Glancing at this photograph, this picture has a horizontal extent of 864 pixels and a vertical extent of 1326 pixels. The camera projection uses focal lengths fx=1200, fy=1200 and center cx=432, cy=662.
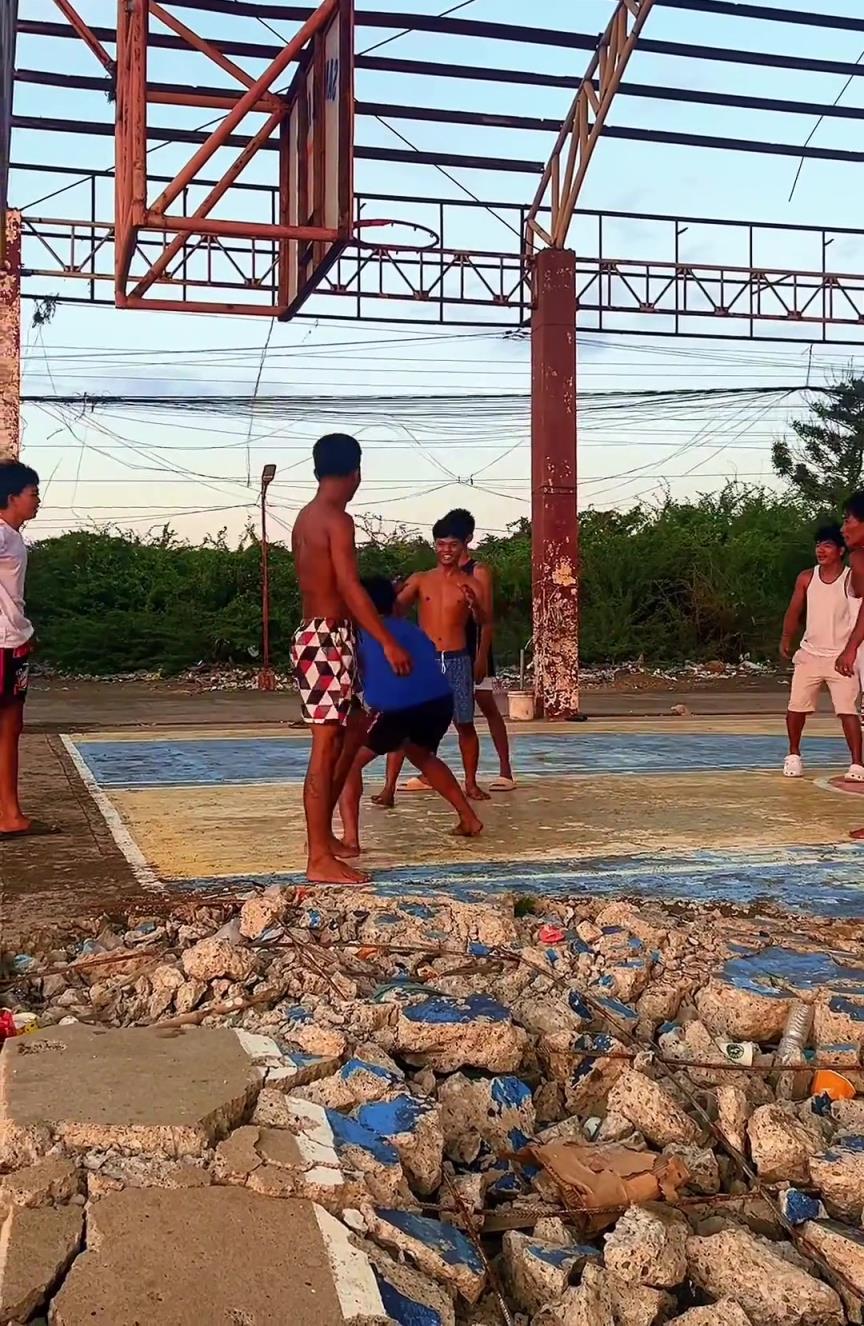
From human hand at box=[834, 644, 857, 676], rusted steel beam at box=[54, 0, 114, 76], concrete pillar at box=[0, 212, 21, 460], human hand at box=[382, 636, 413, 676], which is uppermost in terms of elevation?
rusted steel beam at box=[54, 0, 114, 76]

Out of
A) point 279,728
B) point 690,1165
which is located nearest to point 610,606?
point 279,728

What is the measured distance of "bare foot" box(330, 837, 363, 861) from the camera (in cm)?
532

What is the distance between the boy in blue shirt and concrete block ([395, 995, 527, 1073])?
7.20ft

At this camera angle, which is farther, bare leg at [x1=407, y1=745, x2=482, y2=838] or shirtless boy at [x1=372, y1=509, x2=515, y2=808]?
shirtless boy at [x1=372, y1=509, x2=515, y2=808]

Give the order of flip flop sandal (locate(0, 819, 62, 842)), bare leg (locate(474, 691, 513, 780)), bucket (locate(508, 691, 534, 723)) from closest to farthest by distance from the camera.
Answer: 1. flip flop sandal (locate(0, 819, 62, 842))
2. bare leg (locate(474, 691, 513, 780))
3. bucket (locate(508, 691, 534, 723))

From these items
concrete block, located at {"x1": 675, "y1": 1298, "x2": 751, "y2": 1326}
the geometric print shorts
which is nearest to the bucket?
the geometric print shorts

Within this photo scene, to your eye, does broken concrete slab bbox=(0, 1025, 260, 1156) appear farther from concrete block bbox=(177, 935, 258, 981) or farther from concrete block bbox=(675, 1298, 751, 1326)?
concrete block bbox=(675, 1298, 751, 1326)

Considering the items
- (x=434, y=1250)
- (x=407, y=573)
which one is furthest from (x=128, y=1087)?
(x=407, y=573)

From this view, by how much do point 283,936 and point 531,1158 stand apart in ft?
4.60

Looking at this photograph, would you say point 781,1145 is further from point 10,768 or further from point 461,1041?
point 10,768

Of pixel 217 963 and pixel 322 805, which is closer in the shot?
pixel 217 963

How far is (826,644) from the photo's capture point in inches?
319

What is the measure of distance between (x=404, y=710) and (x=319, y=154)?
499 cm

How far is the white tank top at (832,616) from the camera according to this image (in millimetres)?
8039
